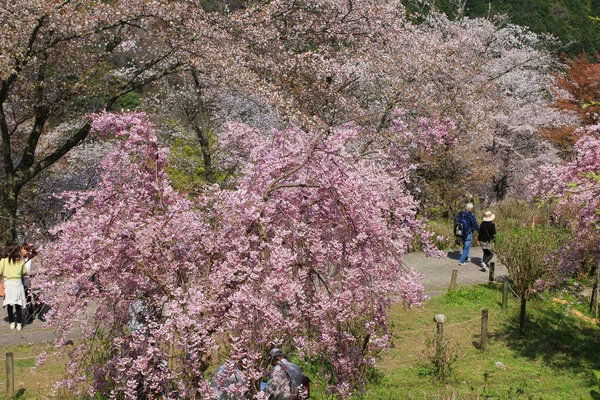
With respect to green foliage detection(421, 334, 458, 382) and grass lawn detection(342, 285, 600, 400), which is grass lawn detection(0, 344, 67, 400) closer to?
grass lawn detection(342, 285, 600, 400)

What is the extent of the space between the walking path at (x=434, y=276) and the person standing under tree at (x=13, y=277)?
30 cm

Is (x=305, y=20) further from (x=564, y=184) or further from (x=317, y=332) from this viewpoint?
(x=317, y=332)

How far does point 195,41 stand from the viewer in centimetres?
1260

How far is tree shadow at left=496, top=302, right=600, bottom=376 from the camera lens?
966cm

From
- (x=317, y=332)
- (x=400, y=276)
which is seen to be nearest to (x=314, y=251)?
(x=317, y=332)

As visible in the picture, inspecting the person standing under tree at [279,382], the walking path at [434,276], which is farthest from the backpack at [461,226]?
the person standing under tree at [279,382]

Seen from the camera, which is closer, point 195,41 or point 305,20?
point 195,41

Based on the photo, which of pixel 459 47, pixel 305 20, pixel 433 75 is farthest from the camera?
pixel 459 47

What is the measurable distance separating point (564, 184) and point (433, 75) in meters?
10.9

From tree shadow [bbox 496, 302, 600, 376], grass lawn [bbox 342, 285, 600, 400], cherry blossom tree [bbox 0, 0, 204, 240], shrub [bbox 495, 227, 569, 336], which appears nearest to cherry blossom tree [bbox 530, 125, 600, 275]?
shrub [bbox 495, 227, 569, 336]

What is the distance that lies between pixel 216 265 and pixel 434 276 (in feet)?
32.7

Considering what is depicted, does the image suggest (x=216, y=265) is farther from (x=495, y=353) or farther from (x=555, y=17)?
(x=555, y=17)

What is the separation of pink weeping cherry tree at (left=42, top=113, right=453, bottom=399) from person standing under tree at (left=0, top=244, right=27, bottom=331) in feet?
15.4

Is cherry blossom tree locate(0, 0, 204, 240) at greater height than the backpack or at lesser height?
greater
